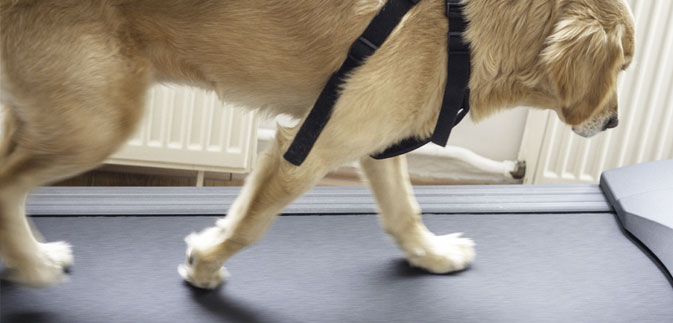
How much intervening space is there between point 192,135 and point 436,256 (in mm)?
1127

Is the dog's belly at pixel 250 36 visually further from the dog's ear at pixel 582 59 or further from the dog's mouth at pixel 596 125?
the dog's mouth at pixel 596 125

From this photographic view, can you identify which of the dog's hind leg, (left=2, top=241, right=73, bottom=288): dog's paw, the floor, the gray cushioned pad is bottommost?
the floor

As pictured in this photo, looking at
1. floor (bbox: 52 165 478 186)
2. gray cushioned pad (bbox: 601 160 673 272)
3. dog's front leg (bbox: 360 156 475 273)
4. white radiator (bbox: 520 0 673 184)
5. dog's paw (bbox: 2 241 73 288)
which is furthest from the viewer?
floor (bbox: 52 165 478 186)

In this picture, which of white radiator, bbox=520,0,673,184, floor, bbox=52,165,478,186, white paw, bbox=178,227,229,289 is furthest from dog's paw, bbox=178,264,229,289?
white radiator, bbox=520,0,673,184

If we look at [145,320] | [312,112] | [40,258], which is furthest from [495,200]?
[40,258]

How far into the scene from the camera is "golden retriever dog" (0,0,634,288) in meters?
1.11

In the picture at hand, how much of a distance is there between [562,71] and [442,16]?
213 millimetres

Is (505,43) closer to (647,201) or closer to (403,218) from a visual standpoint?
(403,218)

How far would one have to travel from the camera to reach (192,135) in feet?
7.75

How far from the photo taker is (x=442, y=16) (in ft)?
3.81

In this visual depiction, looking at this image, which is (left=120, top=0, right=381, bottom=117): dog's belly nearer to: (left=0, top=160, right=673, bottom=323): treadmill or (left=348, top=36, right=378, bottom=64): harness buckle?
(left=348, top=36, right=378, bottom=64): harness buckle

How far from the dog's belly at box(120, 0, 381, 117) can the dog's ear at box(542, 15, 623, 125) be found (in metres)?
0.30

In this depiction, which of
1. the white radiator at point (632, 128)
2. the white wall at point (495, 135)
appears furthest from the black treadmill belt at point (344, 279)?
the white wall at point (495, 135)

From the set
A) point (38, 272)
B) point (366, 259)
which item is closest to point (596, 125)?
point (366, 259)
